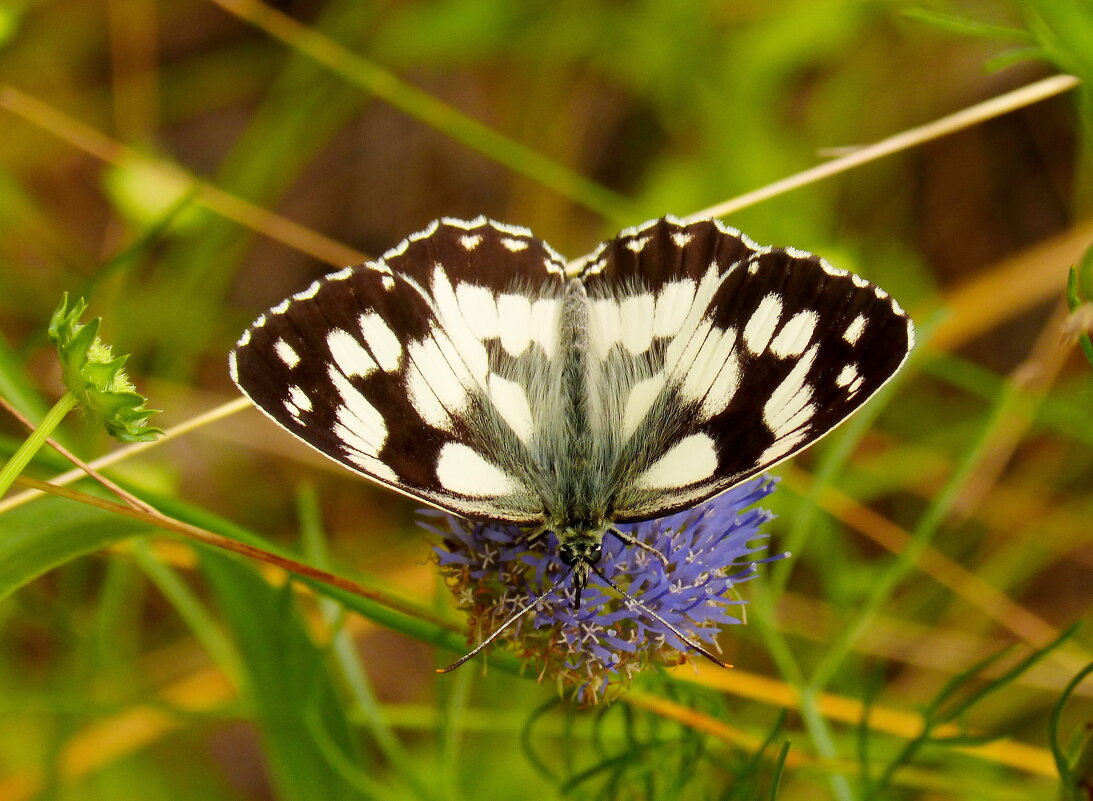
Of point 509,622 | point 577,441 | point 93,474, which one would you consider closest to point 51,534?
point 93,474

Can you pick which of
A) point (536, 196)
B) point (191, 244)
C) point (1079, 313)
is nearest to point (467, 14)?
point (536, 196)

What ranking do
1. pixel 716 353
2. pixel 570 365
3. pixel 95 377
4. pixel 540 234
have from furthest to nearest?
pixel 540 234 → pixel 570 365 → pixel 716 353 → pixel 95 377

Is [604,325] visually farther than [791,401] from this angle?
Yes

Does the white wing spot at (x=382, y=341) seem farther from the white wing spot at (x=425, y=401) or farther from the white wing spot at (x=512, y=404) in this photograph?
the white wing spot at (x=512, y=404)

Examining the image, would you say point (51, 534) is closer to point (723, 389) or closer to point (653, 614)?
point (653, 614)

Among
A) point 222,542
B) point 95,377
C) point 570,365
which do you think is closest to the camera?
point 95,377

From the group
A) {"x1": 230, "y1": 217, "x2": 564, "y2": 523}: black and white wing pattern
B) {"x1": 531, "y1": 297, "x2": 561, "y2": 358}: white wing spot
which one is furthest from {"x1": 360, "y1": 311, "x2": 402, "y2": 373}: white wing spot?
{"x1": 531, "y1": 297, "x2": 561, "y2": 358}: white wing spot

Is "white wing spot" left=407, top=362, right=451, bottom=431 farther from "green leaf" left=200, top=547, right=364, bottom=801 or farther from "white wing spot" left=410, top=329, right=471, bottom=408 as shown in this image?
"green leaf" left=200, top=547, right=364, bottom=801

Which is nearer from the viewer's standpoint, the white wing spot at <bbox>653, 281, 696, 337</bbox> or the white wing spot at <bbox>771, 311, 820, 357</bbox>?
the white wing spot at <bbox>771, 311, 820, 357</bbox>
